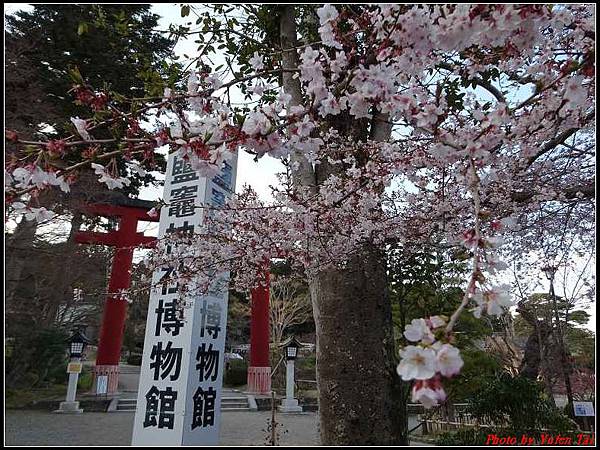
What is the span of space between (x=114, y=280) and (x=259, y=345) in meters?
4.73

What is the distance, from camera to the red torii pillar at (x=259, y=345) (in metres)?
13.0

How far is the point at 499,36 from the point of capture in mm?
1392

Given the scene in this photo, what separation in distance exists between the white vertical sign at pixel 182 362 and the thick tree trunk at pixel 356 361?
5.50 feet

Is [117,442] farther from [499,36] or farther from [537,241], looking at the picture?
[499,36]

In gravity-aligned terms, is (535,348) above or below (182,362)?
above

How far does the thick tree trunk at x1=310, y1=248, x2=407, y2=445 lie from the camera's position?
2836 mm

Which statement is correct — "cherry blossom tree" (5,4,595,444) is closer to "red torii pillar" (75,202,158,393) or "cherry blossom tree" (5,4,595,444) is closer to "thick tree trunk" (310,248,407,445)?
"thick tree trunk" (310,248,407,445)

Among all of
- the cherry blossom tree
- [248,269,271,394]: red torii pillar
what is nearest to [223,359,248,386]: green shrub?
[248,269,271,394]: red torii pillar

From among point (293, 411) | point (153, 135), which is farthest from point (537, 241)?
point (293, 411)

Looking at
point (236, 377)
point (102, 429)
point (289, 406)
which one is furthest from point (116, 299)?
point (236, 377)

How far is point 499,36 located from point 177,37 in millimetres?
3671

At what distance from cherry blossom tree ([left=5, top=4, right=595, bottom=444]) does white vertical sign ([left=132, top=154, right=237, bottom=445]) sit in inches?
38.9

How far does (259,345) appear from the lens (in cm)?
1313

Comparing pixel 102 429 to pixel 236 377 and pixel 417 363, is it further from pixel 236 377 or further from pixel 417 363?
pixel 417 363
